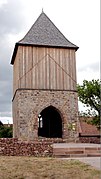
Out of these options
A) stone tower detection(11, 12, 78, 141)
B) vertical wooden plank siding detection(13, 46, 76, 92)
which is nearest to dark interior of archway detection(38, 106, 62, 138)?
stone tower detection(11, 12, 78, 141)

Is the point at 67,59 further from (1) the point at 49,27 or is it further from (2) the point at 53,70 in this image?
(1) the point at 49,27

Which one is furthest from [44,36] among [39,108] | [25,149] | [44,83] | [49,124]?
[25,149]

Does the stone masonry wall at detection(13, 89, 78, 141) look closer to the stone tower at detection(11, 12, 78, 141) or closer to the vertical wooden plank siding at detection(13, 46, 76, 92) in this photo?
the stone tower at detection(11, 12, 78, 141)

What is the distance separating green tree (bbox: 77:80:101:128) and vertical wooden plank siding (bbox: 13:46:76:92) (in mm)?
3407

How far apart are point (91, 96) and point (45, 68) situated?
5.22 meters

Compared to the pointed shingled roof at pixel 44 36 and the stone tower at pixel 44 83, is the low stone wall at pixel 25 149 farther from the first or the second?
the pointed shingled roof at pixel 44 36

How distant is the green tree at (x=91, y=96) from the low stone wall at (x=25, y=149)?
28.6ft

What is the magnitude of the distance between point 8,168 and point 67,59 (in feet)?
57.6

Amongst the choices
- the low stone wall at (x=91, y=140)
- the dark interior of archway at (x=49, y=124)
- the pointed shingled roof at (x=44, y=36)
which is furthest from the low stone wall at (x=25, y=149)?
the dark interior of archway at (x=49, y=124)

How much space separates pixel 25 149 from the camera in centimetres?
1236

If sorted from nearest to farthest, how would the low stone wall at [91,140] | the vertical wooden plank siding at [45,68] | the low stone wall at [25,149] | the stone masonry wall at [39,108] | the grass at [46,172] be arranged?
1. the grass at [46,172]
2. the low stone wall at [25,149]
3. the low stone wall at [91,140]
4. the stone masonry wall at [39,108]
5. the vertical wooden plank siding at [45,68]

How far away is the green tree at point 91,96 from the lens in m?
20.3

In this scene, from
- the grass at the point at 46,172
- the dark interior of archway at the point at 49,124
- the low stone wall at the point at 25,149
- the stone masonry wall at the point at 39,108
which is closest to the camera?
the grass at the point at 46,172

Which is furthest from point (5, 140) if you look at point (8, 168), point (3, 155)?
point (8, 168)
